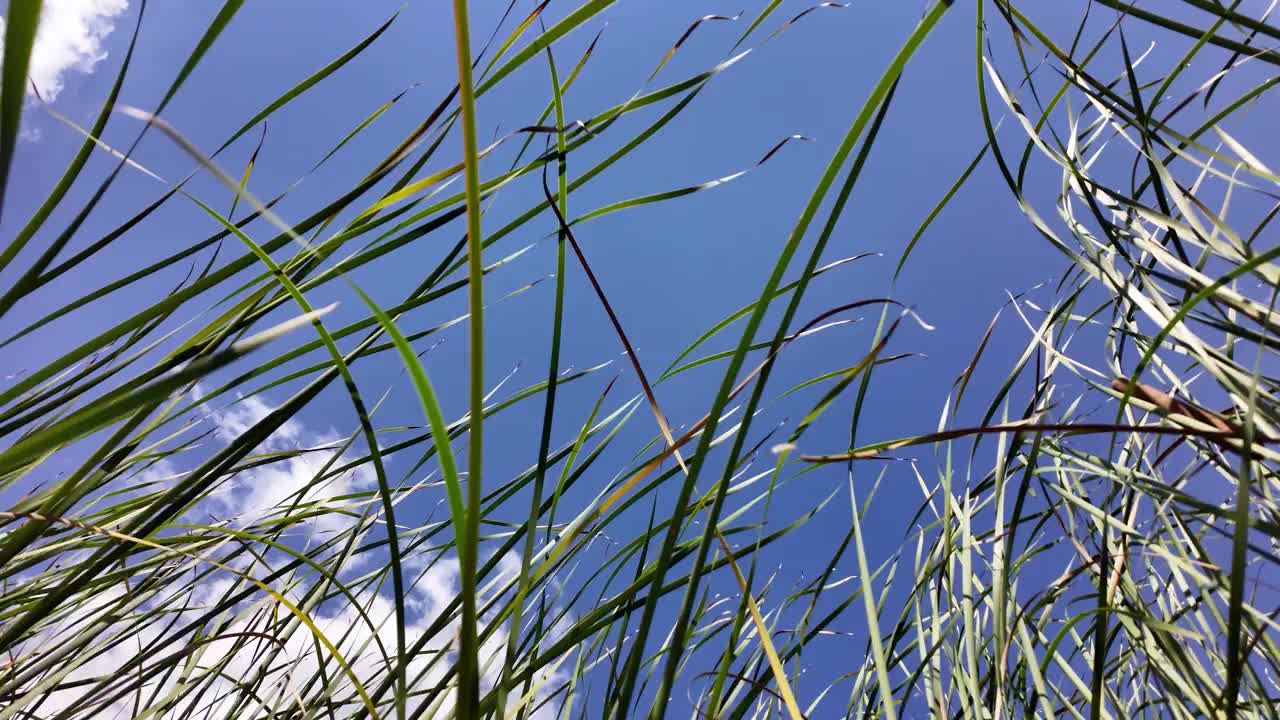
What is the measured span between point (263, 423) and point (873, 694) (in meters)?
0.62

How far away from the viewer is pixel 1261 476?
19.9 inches

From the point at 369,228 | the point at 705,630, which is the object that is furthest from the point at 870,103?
the point at 705,630

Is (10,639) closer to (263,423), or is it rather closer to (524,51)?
(263,423)

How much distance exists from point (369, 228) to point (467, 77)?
34 centimetres

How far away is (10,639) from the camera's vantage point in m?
0.50

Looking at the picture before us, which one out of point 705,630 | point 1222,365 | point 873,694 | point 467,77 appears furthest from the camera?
point 705,630

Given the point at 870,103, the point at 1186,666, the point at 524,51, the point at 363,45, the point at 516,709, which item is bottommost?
the point at 1186,666

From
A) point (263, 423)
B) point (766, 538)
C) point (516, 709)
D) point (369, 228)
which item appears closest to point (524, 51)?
point (369, 228)

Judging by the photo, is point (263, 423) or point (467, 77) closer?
point (467, 77)

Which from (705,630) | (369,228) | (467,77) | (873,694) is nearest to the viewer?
(467,77)

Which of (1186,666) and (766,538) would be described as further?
(766,538)

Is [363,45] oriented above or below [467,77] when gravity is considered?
above

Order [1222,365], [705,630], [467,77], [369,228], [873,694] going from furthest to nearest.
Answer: [705,630] < [873,694] < [369,228] < [1222,365] < [467,77]

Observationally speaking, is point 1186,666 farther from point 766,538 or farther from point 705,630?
point 705,630
